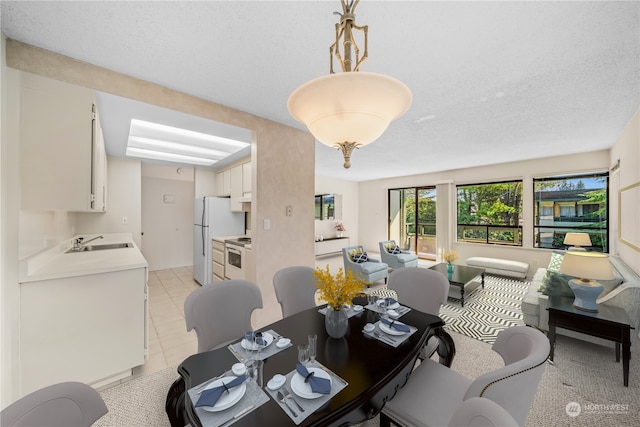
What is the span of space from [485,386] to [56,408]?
1.37 m

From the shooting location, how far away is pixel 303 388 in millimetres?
970

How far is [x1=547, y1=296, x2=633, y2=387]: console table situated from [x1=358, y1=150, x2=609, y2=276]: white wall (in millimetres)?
3239

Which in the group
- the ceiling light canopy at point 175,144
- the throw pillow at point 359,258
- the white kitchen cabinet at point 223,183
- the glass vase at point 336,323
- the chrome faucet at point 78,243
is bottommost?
the throw pillow at point 359,258

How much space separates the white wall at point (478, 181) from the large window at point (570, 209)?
167 mm

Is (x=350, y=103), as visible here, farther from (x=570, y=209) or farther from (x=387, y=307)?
(x=570, y=209)

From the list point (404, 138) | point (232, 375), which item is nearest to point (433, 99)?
point (404, 138)

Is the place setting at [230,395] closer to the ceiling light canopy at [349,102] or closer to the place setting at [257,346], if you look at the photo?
the place setting at [257,346]

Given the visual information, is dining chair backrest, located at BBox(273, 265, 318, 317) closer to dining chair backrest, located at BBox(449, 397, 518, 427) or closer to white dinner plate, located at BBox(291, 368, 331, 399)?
white dinner plate, located at BBox(291, 368, 331, 399)

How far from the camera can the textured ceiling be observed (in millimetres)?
1316

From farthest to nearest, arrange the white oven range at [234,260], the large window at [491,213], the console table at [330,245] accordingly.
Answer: the console table at [330,245] < the large window at [491,213] < the white oven range at [234,260]

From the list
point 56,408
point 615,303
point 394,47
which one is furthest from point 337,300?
point 615,303

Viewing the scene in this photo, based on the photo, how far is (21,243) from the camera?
1.69 metres

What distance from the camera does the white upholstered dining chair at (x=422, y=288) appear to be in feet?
6.32

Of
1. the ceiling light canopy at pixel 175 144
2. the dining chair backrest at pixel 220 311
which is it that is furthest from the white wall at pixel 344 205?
the dining chair backrest at pixel 220 311
